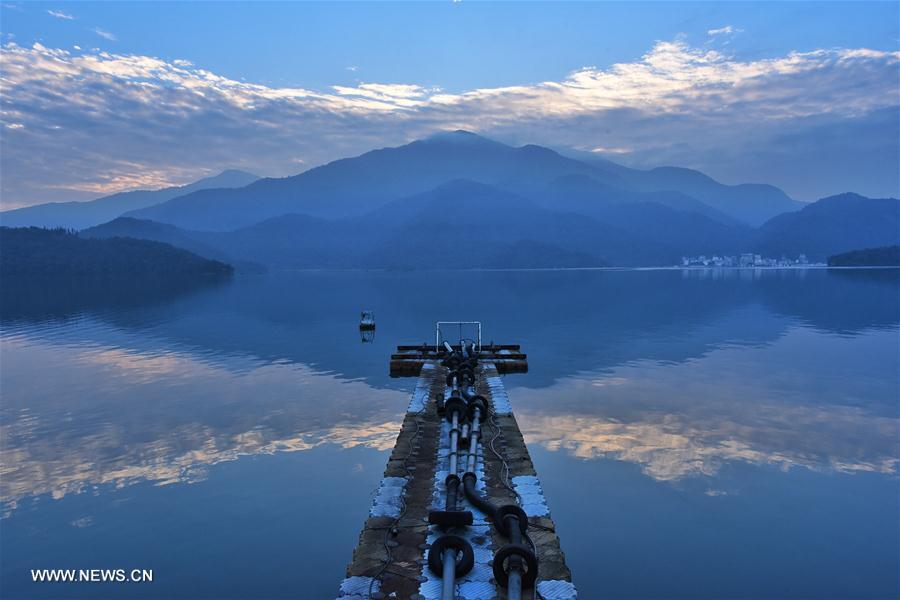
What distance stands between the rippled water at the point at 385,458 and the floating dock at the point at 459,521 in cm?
197

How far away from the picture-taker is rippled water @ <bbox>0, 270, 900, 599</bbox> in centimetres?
1555

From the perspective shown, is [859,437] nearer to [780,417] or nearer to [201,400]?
[780,417]

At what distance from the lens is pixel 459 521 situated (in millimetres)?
14398

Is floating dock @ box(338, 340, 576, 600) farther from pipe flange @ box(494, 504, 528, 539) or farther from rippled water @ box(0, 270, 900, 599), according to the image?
rippled water @ box(0, 270, 900, 599)

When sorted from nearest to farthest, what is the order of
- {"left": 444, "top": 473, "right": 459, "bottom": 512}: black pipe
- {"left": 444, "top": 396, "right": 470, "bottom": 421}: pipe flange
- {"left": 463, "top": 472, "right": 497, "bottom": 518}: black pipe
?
{"left": 463, "top": 472, "right": 497, "bottom": 518}: black pipe
{"left": 444, "top": 473, "right": 459, "bottom": 512}: black pipe
{"left": 444, "top": 396, "right": 470, "bottom": 421}: pipe flange

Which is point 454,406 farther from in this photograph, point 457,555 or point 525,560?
point 525,560

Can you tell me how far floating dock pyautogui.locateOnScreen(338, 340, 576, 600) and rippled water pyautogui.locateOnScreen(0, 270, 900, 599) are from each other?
77.7 inches

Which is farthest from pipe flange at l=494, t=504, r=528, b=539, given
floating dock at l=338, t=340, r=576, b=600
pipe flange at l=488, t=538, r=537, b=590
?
pipe flange at l=488, t=538, r=537, b=590

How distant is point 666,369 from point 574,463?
2247 cm

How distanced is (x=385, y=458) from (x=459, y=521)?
31.5 ft

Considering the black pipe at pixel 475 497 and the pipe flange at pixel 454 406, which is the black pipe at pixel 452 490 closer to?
the black pipe at pixel 475 497

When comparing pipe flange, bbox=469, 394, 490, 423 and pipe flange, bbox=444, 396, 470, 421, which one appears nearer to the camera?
pipe flange, bbox=444, 396, 470, 421

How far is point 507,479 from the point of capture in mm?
17984

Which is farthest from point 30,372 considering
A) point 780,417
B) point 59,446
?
point 780,417
